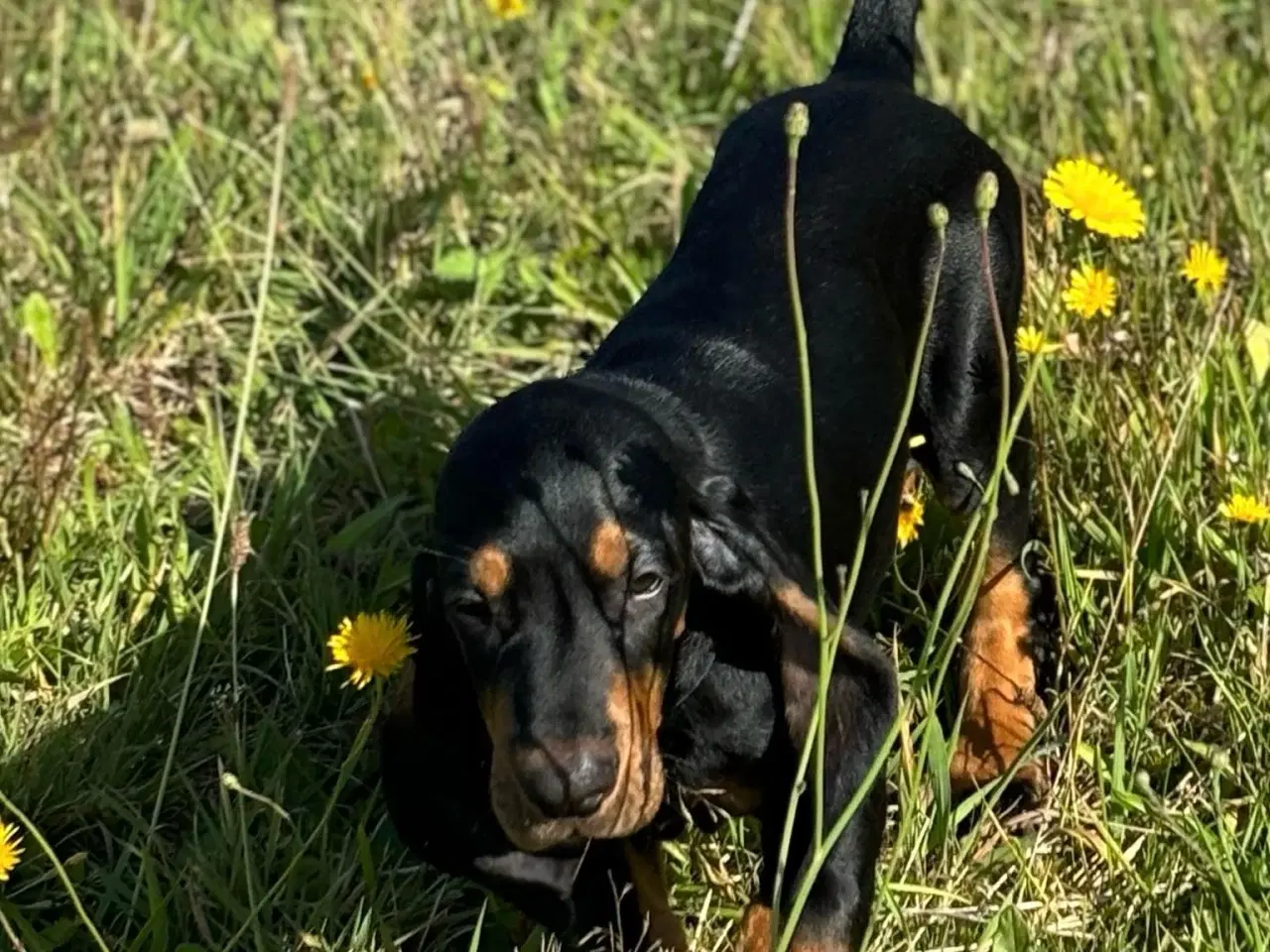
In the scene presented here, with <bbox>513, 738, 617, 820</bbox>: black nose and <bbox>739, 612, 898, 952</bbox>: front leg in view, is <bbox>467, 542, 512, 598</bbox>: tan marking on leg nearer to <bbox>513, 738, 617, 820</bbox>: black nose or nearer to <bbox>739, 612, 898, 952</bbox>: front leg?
<bbox>513, 738, 617, 820</bbox>: black nose

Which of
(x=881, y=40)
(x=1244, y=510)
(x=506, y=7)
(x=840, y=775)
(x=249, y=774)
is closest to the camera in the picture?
(x=840, y=775)

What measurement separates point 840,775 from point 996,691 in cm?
104

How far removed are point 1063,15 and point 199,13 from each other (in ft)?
8.65

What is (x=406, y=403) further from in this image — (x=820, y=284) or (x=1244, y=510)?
(x=1244, y=510)

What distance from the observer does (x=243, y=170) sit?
18.7 ft

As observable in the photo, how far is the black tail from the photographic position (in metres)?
4.41

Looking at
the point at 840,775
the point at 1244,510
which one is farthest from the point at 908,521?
the point at 840,775

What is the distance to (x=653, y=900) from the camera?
348 cm

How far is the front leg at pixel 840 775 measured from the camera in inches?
123

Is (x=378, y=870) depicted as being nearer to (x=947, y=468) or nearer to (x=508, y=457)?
(x=508, y=457)

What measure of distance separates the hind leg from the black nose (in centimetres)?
134

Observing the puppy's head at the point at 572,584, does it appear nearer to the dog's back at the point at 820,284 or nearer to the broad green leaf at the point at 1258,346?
the dog's back at the point at 820,284

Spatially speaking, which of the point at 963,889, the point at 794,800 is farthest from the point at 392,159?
the point at 794,800

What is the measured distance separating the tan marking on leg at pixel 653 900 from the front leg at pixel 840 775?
0.79 feet
